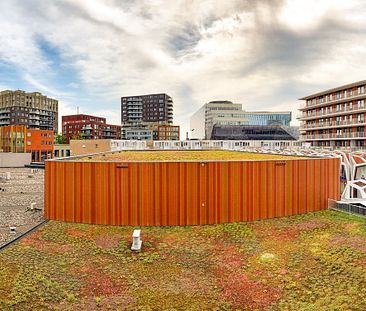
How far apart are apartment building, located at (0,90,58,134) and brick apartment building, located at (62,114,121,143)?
675 cm

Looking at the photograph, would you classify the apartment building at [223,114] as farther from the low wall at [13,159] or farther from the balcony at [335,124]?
the low wall at [13,159]

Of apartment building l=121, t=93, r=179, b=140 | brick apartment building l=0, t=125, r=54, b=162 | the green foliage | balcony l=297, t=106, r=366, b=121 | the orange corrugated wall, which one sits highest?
apartment building l=121, t=93, r=179, b=140

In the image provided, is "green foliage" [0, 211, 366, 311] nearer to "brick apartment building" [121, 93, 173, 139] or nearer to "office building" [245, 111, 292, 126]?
"office building" [245, 111, 292, 126]

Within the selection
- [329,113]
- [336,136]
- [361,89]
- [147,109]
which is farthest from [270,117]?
[361,89]

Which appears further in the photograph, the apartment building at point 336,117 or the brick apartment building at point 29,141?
the brick apartment building at point 29,141

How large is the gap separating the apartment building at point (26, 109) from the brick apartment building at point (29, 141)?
1801 inches

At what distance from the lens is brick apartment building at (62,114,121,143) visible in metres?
116

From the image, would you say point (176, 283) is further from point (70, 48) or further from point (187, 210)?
point (70, 48)

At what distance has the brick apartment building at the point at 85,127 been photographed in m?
116

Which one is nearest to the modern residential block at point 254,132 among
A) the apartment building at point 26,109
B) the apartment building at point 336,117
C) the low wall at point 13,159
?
the apartment building at point 336,117

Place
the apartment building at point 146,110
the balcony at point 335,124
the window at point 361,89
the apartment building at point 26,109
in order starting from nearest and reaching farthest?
the window at point 361,89 → the balcony at point 335,124 → the apartment building at point 26,109 → the apartment building at point 146,110

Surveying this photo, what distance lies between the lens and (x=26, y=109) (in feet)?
359

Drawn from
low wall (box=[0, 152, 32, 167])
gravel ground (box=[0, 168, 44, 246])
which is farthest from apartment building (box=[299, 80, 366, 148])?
low wall (box=[0, 152, 32, 167])

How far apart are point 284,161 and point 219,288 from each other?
26.5 feet
